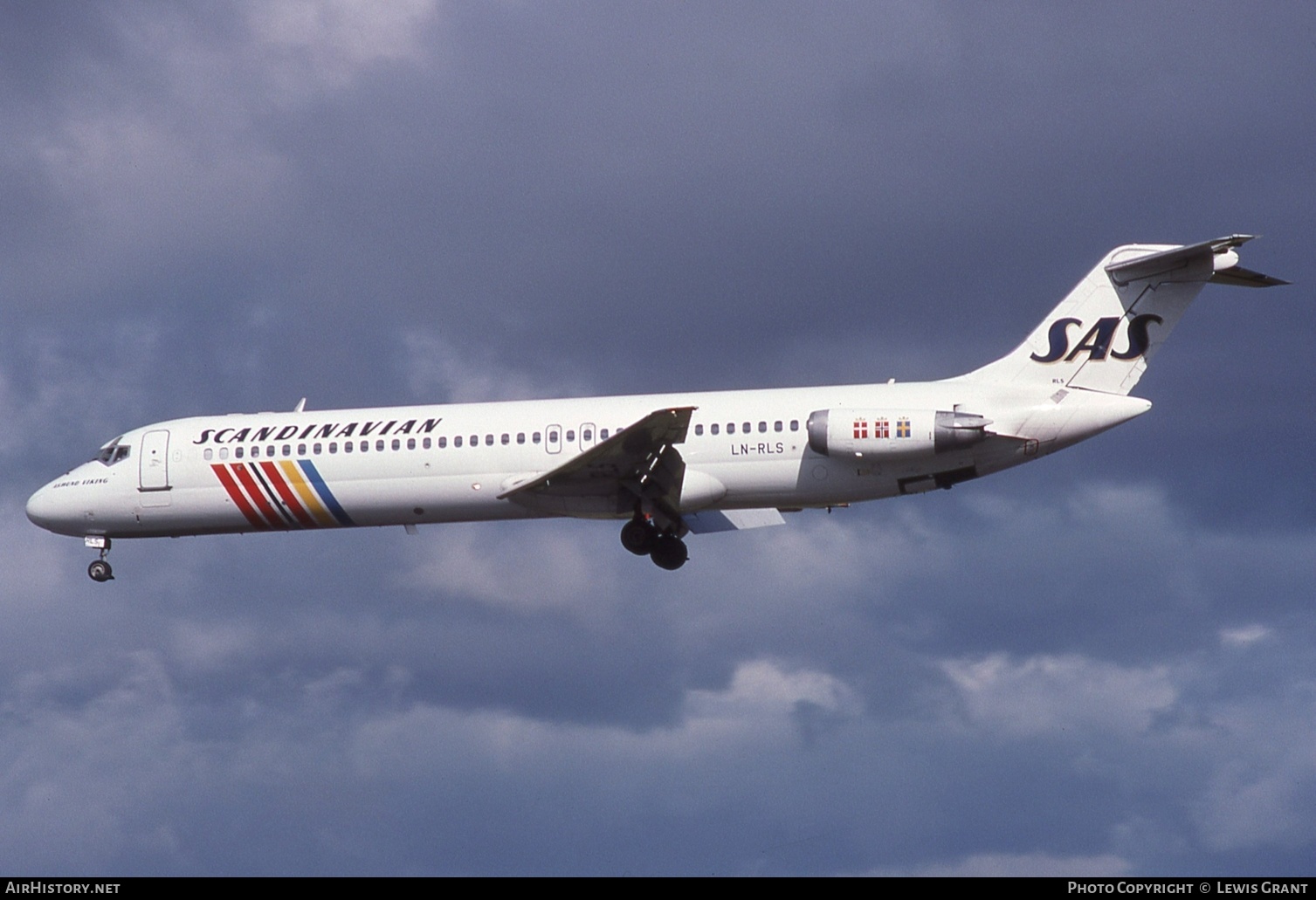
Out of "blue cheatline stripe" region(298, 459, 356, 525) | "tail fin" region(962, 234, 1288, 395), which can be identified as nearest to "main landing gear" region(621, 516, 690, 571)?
"blue cheatline stripe" region(298, 459, 356, 525)

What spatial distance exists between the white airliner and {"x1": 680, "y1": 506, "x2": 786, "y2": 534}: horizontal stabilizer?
38 millimetres

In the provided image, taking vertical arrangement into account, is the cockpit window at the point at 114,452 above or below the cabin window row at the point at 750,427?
above

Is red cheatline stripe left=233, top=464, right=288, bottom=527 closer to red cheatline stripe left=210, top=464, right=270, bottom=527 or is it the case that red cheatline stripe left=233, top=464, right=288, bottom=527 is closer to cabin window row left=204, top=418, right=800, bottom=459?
red cheatline stripe left=210, top=464, right=270, bottom=527

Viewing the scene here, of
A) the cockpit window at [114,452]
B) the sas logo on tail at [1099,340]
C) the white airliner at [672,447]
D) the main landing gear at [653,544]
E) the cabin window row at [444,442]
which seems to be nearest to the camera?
the white airliner at [672,447]

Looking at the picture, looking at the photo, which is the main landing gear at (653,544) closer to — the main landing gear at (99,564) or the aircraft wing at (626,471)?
the aircraft wing at (626,471)

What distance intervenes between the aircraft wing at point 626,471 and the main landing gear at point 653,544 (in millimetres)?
756

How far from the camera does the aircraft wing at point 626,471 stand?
32969mm

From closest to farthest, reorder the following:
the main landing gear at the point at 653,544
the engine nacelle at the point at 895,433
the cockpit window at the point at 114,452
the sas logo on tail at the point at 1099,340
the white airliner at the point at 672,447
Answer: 1. the engine nacelle at the point at 895,433
2. the white airliner at the point at 672,447
3. the sas logo on tail at the point at 1099,340
4. the main landing gear at the point at 653,544
5. the cockpit window at the point at 114,452

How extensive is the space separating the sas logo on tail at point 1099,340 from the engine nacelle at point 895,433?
256cm

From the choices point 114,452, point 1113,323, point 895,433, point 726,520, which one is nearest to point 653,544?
point 726,520

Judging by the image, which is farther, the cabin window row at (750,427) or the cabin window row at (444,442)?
the cabin window row at (444,442)

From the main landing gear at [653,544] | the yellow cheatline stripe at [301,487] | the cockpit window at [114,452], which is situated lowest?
the main landing gear at [653,544]

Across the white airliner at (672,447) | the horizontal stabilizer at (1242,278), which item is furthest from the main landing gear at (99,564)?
the horizontal stabilizer at (1242,278)

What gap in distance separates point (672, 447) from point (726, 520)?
14.6ft
